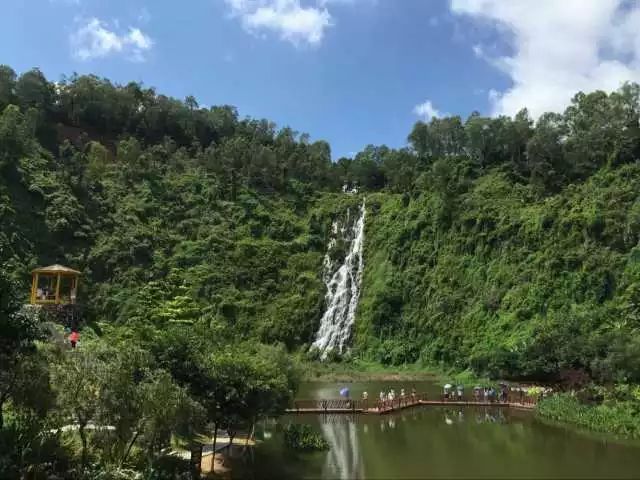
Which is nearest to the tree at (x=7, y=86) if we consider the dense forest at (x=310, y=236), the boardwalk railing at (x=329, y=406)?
the dense forest at (x=310, y=236)

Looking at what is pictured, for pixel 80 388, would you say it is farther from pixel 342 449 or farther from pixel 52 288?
pixel 52 288

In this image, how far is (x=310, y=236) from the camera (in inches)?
2603

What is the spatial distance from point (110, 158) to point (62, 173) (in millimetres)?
12769

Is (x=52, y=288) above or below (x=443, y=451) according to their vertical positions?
above

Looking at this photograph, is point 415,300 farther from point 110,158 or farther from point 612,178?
point 110,158

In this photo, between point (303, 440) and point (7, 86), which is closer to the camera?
point (303, 440)

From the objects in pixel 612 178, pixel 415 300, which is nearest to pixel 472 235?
pixel 415 300

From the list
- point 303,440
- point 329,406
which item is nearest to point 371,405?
point 329,406

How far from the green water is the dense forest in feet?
7.91

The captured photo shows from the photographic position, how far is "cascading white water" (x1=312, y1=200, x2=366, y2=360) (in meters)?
55.5

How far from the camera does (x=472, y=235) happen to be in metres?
56.5

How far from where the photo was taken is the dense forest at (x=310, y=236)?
36.8 m

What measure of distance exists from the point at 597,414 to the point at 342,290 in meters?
34.4

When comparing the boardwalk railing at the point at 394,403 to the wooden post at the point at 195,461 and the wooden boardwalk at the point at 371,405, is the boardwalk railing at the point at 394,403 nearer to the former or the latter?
the wooden boardwalk at the point at 371,405
